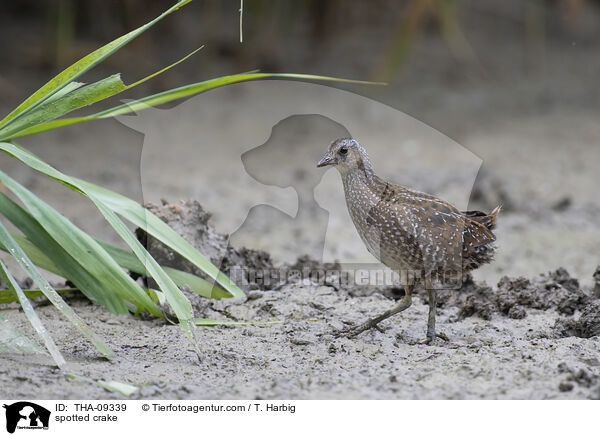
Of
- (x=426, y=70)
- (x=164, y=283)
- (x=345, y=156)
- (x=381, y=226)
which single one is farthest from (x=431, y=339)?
(x=426, y=70)

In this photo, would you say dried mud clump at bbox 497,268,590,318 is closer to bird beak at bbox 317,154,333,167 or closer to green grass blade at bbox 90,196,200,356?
bird beak at bbox 317,154,333,167

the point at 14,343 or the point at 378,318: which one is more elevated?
the point at 378,318

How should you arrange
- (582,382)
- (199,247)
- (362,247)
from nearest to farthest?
(582,382), (199,247), (362,247)

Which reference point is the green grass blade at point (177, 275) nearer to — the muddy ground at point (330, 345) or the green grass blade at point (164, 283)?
the muddy ground at point (330, 345)

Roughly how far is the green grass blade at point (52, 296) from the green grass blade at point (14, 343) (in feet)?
0.63

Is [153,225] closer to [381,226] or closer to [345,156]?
[345,156]

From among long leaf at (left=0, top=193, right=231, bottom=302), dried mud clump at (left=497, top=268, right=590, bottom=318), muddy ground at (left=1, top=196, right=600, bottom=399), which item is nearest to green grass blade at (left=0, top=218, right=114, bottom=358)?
muddy ground at (left=1, top=196, right=600, bottom=399)

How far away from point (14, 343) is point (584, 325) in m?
2.54

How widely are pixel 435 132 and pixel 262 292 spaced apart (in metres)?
4.22

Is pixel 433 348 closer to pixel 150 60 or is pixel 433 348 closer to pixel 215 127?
pixel 215 127

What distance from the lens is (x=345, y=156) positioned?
3.59 metres

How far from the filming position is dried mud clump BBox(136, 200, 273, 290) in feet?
13.2

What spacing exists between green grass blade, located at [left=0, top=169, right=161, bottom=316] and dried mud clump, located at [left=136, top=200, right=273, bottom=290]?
0.45m

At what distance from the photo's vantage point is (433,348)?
3410mm
